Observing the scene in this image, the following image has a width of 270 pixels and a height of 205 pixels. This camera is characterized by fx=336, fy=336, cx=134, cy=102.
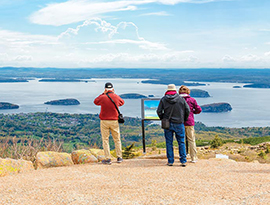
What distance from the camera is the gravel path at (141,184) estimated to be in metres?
5.05

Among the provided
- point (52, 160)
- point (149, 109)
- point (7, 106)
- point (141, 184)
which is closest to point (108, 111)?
point (52, 160)

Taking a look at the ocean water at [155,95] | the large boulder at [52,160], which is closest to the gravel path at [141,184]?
the large boulder at [52,160]

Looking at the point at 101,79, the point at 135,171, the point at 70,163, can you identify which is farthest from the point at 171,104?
the point at 101,79

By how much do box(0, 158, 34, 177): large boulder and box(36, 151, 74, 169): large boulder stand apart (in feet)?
0.72

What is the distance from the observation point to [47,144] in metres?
9.66

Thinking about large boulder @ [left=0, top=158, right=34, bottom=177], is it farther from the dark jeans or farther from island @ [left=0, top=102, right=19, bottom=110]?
island @ [left=0, top=102, right=19, bottom=110]

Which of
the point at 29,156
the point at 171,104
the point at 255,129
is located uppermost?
the point at 171,104

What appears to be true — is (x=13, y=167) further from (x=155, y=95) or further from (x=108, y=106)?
(x=155, y=95)

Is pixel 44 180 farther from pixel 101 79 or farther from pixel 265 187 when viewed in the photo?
pixel 101 79

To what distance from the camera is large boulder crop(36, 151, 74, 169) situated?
25.0 ft

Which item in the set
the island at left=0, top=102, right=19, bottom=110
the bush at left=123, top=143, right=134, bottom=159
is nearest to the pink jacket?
the bush at left=123, top=143, right=134, bottom=159

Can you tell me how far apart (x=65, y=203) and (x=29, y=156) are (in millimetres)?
4439

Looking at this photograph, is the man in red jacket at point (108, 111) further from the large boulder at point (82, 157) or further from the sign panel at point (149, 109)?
the sign panel at point (149, 109)

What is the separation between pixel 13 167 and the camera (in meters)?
7.12
